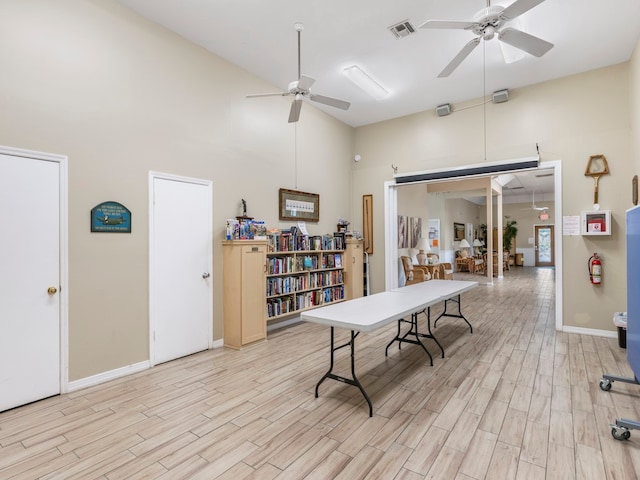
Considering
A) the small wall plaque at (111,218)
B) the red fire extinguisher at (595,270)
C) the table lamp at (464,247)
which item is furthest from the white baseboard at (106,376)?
the table lamp at (464,247)

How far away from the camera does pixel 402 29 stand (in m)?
3.75

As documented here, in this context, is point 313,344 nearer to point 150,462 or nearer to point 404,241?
point 150,462

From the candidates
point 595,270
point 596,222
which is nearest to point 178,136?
point 596,222

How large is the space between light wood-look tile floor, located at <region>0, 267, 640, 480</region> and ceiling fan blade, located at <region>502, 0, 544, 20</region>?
302cm

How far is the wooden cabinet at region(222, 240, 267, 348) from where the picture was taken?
4168 millimetres

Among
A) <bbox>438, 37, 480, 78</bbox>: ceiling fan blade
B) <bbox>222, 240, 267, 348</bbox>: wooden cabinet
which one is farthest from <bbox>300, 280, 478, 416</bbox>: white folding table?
<bbox>438, 37, 480, 78</bbox>: ceiling fan blade

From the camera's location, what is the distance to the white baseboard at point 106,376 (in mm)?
3047

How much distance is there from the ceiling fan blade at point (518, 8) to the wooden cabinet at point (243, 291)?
3.38m

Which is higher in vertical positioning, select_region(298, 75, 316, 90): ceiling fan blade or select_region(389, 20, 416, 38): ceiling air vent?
select_region(389, 20, 416, 38): ceiling air vent

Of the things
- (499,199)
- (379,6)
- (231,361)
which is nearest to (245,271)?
(231,361)

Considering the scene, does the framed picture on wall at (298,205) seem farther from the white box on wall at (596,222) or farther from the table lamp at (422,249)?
the white box on wall at (596,222)

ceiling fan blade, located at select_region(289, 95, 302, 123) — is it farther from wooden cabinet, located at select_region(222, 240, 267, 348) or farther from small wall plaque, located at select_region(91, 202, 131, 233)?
small wall plaque, located at select_region(91, 202, 131, 233)

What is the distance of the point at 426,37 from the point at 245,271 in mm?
3587

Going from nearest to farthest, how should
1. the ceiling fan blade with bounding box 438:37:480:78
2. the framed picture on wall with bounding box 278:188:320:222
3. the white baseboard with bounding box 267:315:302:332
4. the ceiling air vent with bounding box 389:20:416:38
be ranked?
the ceiling fan blade with bounding box 438:37:480:78
the ceiling air vent with bounding box 389:20:416:38
the white baseboard with bounding box 267:315:302:332
the framed picture on wall with bounding box 278:188:320:222
